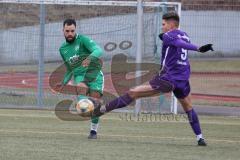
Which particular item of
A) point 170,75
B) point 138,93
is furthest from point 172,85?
point 138,93

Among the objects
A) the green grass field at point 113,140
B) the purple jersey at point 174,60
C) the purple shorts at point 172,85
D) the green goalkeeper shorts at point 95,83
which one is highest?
the purple jersey at point 174,60

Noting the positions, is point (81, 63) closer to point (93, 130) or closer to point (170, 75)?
point (93, 130)

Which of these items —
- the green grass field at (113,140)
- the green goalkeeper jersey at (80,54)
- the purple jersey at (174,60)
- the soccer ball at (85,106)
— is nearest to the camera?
the green grass field at (113,140)

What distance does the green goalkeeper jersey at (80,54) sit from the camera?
12.2 metres

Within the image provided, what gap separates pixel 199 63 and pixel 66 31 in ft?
48.0

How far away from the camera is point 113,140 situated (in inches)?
467

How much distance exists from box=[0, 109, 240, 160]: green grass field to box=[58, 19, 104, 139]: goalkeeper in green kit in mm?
703

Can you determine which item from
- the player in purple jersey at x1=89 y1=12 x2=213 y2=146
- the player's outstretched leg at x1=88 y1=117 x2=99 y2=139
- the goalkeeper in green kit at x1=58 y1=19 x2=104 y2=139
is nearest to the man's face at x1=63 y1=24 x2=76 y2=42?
the goalkeeper in green kit at x1=58 y1=19 x2=104 y2=139

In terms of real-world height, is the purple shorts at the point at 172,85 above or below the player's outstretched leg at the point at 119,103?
above

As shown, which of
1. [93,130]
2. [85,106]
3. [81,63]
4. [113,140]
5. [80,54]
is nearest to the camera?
[85,106]

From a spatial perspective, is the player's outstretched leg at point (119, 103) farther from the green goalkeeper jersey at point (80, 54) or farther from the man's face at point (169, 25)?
the man's face at point (169, 25)

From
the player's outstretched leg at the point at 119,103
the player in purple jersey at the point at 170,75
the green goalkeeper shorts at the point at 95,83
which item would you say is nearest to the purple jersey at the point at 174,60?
the player in purple jersey at the point at 170,75

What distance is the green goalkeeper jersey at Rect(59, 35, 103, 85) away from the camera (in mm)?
12234

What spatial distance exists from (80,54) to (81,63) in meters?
0.40
